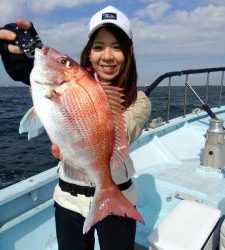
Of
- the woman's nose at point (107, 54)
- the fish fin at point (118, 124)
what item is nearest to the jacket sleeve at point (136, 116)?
the fish fin at point (118, 124)

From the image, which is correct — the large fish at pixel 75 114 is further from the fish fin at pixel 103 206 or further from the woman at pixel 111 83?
the woman at pixel 111 83

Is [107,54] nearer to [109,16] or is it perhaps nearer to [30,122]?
[109,16]

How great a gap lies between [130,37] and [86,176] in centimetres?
96

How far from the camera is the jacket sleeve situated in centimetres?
212

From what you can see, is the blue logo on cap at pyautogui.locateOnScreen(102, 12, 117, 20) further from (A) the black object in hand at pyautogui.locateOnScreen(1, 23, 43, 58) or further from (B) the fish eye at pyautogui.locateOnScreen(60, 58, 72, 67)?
(B) the fish eye at pyautogui.locateOnScreen(60, 58, 72, 67)

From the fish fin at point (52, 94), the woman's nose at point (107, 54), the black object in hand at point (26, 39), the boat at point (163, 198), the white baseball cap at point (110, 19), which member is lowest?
the boat at point (163, 198)

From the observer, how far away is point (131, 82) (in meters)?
2.41

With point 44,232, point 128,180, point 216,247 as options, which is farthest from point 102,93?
point 44,232

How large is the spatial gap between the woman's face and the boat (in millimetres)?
1267

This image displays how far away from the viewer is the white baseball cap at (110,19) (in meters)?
2.21

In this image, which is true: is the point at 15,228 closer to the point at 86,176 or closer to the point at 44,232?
the point at 44,232

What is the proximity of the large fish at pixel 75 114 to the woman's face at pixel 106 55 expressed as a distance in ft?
1.59

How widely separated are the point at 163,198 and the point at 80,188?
1974 millimetres

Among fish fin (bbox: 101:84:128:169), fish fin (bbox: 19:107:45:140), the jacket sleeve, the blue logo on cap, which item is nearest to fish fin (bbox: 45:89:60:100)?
fish fin (bbox: 19:107:45:140)
